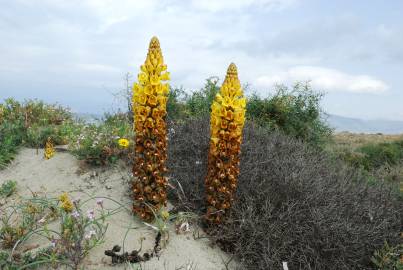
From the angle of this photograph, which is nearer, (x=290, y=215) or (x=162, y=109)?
(x=162, y=109)

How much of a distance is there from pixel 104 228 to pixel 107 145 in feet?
6.09

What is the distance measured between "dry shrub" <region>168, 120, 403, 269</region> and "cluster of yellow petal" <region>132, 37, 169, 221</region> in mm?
552

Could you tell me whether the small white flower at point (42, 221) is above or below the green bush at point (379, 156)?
below

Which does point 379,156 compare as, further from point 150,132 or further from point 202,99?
point 150,132

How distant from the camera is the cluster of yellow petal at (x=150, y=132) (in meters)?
3.80

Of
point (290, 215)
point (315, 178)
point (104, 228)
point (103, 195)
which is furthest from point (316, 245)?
point (103, 195)

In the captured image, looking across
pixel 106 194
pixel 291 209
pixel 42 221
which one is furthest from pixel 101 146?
pixel 291 209

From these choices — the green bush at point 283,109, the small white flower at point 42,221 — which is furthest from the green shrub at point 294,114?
the small white flower at point 42,221

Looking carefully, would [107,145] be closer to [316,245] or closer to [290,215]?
[290,215]

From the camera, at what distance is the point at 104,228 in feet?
13.6

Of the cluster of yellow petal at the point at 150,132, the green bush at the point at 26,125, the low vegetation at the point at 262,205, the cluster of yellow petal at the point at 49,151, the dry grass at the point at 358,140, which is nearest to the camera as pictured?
the cluster of yellow petal at the point at 150,132

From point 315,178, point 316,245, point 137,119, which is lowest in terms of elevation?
point 316,245

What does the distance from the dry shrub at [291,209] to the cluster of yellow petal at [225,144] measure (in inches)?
10.1

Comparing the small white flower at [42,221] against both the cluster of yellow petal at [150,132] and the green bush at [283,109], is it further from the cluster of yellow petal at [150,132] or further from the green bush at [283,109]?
the green bush at [283,109]
